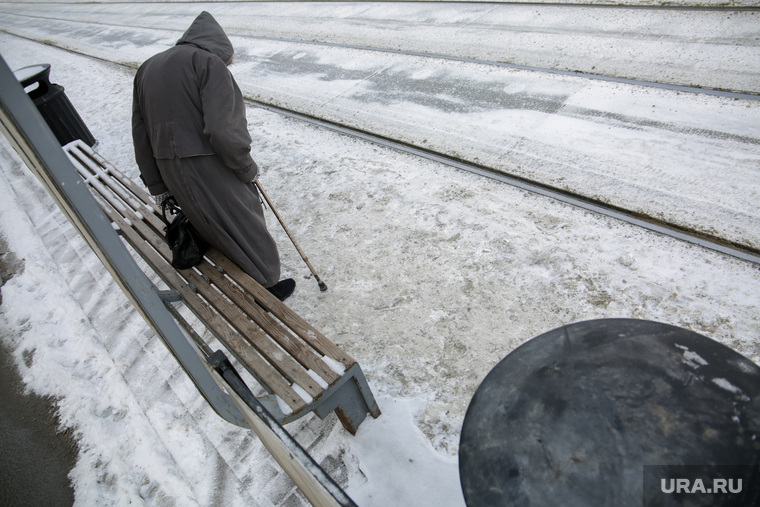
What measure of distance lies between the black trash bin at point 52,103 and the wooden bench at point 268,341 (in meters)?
3.38

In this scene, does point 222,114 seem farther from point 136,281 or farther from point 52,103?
point 52,103

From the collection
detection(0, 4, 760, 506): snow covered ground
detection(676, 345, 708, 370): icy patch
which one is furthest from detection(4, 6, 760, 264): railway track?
detection(676, 345, 708, 370): icy patch

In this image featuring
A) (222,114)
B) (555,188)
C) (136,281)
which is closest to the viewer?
(136,281)

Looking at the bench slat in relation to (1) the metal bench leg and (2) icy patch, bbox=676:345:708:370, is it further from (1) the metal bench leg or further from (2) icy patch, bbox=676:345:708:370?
(2) icy patch, bbox=676:345:708:370

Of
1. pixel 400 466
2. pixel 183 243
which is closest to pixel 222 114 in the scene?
pixel 183 243

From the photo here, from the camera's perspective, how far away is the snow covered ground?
2738 mm

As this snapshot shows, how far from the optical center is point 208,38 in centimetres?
289

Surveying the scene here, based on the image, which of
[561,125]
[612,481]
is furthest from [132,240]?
[561,125]

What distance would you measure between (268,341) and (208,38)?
72.5 inches

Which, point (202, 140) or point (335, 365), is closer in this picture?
point (335, 365)

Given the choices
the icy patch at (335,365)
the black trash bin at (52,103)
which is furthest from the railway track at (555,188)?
the icy patch at (335,365)

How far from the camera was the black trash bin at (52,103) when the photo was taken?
5828 mm

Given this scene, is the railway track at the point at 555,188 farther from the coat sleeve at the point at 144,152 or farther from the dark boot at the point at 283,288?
the coat sleeve at the point at 144,152

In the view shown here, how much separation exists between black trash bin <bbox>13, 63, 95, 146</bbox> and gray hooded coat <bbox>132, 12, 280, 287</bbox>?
3.90 meters
